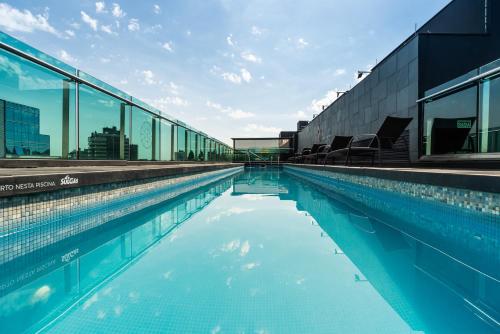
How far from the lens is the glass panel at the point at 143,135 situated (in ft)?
16.4

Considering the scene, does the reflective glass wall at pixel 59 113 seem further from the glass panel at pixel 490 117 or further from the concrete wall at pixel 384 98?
the concrete wall at pixel 384 98

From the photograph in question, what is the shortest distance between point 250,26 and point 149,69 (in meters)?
3.69

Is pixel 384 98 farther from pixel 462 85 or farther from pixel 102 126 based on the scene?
pixel 102 126

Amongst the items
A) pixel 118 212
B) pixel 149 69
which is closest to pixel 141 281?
pixel 118 212

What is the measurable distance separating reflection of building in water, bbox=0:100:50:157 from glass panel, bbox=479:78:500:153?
498cm

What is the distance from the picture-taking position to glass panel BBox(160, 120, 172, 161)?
6.45 metres

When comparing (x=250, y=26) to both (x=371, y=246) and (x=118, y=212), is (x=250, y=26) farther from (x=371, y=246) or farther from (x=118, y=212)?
(x=371, y=246)

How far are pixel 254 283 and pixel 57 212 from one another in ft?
5.21

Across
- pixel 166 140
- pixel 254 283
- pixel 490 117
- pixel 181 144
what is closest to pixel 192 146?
pixel 181 144

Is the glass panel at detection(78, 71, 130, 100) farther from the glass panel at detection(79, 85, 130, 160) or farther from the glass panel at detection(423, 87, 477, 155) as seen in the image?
the glass panel at detection(423, 87, 477, 155)

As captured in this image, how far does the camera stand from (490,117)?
2883mm

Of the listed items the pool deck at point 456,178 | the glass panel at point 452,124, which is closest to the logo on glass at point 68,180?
the pool deck at point 456,178

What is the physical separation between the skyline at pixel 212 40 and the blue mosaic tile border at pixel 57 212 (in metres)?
2.54

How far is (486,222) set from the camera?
5.66 feet
